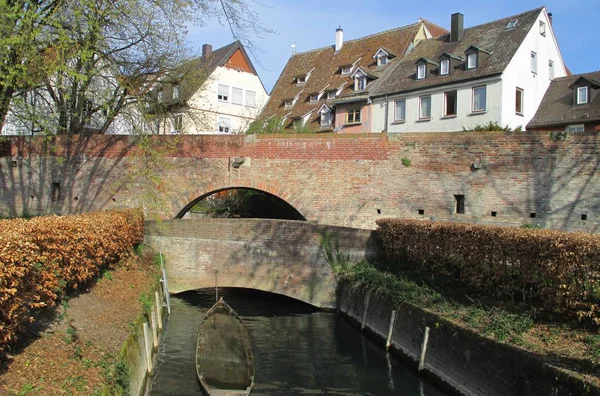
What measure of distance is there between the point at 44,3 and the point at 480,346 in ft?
45.9

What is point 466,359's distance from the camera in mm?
9008

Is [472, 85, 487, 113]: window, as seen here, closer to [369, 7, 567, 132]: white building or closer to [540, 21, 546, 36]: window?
[369, 7, 567, 132]: white building

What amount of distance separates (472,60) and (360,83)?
Answer: 7.12 metres

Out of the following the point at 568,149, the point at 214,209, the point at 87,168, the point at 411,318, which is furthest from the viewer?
the point at 214,209

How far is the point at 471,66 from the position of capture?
92.9ft

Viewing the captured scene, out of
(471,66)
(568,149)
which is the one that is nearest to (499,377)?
(568,149)

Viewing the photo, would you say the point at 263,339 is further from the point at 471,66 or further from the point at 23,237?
the point at 471,66

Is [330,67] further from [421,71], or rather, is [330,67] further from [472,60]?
[472,60]

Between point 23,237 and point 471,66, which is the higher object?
point 471,66

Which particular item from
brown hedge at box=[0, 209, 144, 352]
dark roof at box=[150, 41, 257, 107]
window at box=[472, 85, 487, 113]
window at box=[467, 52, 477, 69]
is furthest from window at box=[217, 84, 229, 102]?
brown hedge at box=[0, 209, 144, 352]

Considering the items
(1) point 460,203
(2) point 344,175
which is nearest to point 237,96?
(2) point 344,175

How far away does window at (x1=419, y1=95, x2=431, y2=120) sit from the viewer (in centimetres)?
2956

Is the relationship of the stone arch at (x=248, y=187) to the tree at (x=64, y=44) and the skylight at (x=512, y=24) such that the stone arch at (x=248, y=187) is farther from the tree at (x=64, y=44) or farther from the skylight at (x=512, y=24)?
the skylight at (x=512, y=24)

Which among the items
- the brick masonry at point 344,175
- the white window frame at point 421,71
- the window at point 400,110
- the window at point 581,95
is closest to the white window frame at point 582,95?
the window at point 581,95
